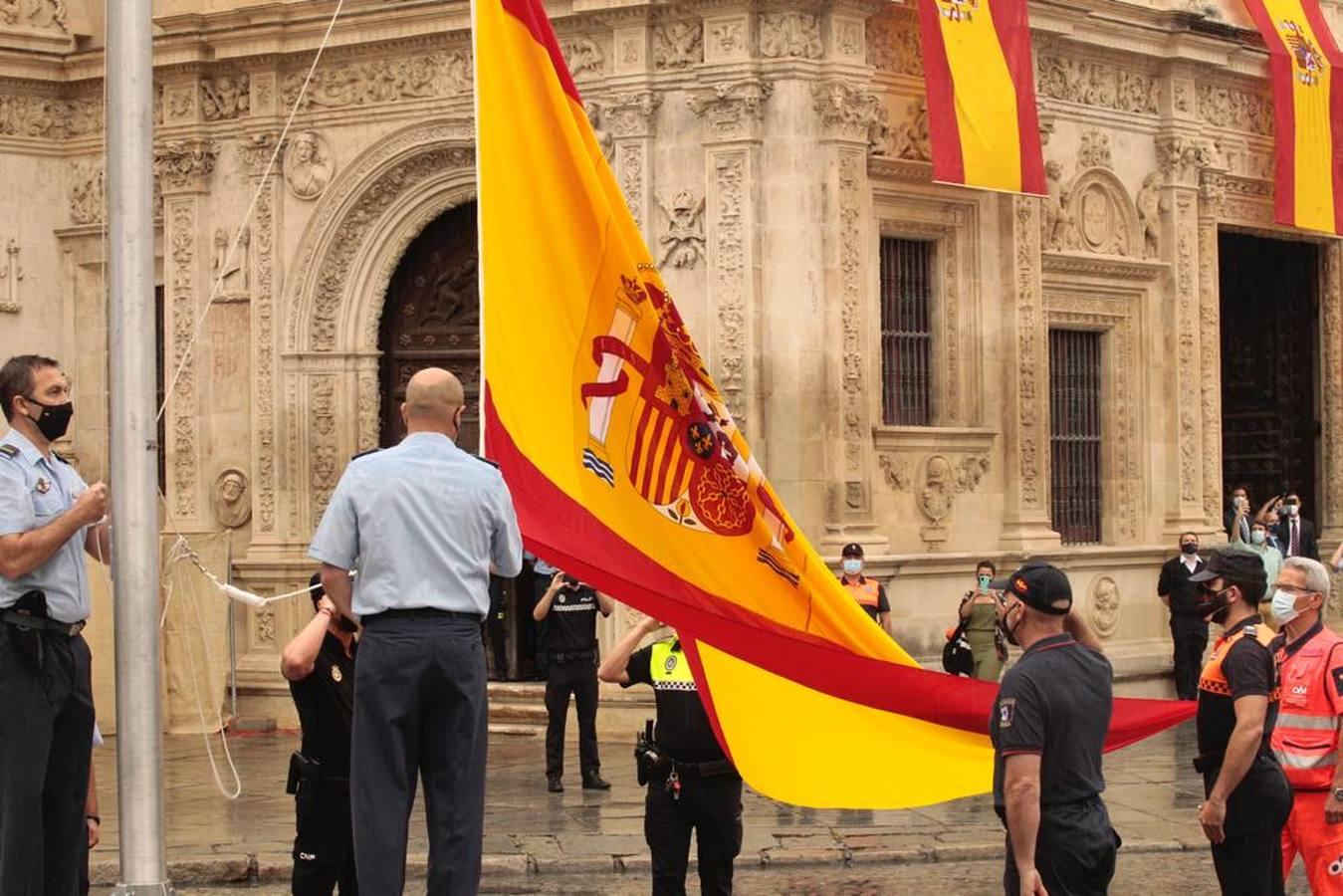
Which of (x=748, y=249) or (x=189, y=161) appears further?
(x=189, y=161)

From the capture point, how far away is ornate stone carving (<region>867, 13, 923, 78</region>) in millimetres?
21766

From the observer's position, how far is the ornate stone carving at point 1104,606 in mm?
23891

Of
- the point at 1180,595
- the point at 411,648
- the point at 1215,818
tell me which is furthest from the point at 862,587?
the point at 411,648

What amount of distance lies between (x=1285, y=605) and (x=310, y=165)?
49.4ft

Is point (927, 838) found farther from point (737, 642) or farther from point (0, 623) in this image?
point (0, 623)

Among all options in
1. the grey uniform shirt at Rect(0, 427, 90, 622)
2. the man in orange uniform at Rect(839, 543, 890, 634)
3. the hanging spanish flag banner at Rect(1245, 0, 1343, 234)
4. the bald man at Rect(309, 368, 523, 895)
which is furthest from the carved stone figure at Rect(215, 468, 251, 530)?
the bald man at Rect(309, 368, 523, 895)

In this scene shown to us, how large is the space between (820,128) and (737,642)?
11.4 meters

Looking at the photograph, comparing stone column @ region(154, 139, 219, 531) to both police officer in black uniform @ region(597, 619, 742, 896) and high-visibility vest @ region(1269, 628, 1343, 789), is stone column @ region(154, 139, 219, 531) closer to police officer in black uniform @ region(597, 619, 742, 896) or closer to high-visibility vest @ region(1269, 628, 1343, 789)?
police officer in black uniform @ region(597, 619, 742, 896)

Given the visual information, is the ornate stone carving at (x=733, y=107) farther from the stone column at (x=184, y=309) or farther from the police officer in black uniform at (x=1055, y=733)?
the police officer in black uniform at (x=1055, y=733)

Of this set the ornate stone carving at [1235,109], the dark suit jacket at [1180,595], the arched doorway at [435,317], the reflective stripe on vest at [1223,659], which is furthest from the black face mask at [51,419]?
the ornate stone carving at [1235,109]

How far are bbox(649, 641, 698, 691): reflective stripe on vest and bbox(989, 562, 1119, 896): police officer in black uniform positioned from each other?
2.37 meters

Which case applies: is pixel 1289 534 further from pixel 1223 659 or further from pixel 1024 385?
pixel 1223 659

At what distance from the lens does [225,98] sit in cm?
2414

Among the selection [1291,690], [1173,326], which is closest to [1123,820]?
[1291,690]
